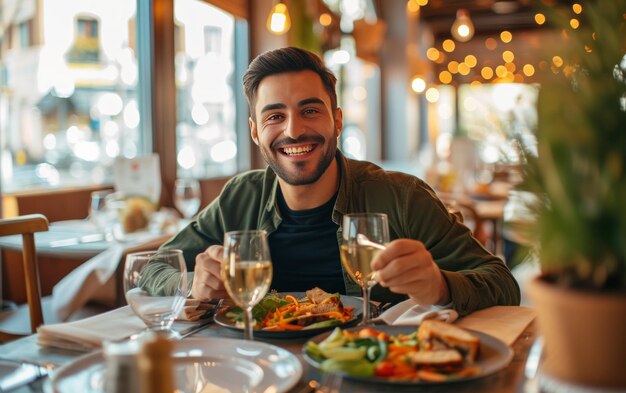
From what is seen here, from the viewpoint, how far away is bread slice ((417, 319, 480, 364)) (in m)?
1.07

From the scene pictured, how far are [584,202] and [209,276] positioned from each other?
907mm

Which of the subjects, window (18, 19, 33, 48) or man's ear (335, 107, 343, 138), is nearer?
man's ear (335, 107, 343, 138)

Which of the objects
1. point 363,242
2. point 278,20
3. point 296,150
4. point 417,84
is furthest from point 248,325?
point 417,84

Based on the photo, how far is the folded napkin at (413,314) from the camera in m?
1.34

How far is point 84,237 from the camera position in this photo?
3.05 metres

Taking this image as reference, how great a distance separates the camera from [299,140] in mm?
1898

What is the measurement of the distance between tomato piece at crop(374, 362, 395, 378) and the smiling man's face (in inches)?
36.9

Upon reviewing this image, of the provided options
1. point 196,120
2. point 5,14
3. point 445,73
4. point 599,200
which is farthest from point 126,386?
point 445,73

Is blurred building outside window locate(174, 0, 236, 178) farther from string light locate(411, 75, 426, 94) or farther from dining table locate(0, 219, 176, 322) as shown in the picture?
string light locate(411, 75, 426, 94)

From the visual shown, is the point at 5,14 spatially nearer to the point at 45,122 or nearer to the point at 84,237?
the point at 45,122

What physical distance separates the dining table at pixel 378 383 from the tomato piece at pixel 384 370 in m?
0.02

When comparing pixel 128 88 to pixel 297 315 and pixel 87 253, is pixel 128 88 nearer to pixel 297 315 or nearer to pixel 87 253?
pixel 87 253

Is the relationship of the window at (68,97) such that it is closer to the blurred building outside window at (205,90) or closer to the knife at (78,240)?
the blurred building outside window at (205,90)

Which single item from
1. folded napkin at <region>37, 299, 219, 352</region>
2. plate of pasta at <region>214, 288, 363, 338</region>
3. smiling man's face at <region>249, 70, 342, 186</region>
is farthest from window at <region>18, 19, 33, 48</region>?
plate of pasta at <region>214, 288, 363, 338</region>
